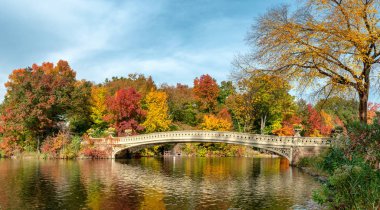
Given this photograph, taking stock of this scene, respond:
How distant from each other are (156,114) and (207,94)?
14.2 metres

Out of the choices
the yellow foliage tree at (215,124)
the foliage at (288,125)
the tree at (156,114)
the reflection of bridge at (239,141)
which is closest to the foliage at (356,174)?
the reflection of bridge at (239,141)

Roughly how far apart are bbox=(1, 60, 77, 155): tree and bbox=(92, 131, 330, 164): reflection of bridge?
5.13 meters

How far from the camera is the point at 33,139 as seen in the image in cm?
4125

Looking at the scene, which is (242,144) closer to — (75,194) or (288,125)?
(75,194)

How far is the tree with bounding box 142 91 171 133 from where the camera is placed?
4619cm

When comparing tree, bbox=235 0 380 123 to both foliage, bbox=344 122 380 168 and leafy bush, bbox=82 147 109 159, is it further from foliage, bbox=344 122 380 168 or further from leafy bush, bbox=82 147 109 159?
leafy bush, bbox=82 147 109 159

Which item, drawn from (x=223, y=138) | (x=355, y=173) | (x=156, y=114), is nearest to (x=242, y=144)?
(x=223, y=138)

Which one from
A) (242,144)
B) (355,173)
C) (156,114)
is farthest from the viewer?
(156,114)

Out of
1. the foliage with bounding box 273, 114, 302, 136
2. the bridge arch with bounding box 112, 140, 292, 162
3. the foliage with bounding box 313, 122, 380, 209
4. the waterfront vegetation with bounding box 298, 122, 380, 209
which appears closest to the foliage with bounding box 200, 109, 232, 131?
the foliage with bounding box 273, 114, 302, 136

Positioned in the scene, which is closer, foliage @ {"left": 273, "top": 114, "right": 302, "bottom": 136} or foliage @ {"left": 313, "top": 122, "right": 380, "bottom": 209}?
foliage @ {"left": 313, "top": 122, "right": 380, "bottom": 209}

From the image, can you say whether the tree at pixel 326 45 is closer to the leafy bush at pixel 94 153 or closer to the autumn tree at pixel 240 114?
the leafy bush at pixel 94 153

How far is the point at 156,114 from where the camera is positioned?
46812 mm

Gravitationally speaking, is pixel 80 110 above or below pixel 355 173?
above

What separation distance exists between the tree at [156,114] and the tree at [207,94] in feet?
34.4
